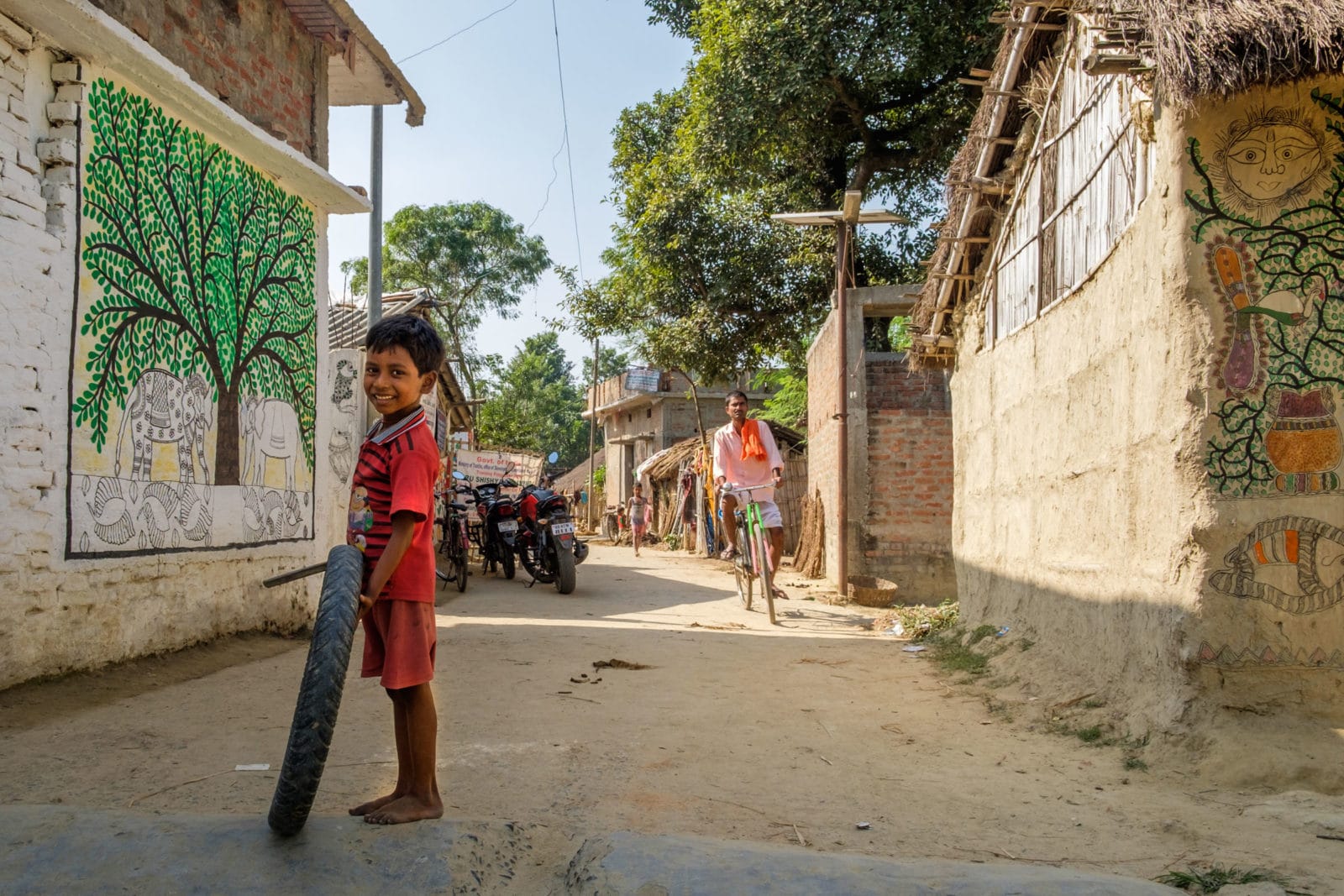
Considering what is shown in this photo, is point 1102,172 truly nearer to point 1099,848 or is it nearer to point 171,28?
point 1099,848

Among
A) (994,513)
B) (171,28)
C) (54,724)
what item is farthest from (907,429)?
(54,724)

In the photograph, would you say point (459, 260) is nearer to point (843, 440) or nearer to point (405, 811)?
point (843, 440)

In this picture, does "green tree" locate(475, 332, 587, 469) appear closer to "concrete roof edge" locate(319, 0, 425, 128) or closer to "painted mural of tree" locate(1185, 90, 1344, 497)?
"concrete roof edge" locate(319, 0, 425, 128)

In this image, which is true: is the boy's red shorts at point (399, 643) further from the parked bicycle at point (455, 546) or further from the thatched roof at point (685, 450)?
the thatched roof at point (685, 450)

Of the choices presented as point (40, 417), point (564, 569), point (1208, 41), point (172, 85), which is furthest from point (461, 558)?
point (1208, 41)

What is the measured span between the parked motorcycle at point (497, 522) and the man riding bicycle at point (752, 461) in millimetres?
3774

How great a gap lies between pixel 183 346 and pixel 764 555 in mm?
4843

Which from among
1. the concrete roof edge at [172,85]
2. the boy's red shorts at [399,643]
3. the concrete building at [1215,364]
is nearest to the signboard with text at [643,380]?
the concrete roof edge at [172,85]

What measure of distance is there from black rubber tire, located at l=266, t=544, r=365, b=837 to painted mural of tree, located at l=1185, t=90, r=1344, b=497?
3075 millimetres

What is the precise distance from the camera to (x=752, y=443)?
896 centimetres

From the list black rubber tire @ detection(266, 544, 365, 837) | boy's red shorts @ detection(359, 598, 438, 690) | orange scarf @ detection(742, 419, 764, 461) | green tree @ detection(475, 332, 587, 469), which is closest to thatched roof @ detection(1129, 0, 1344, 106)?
boy's red shorts @ detection(359, 598, 438, 690)

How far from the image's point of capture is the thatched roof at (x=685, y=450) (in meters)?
22.8

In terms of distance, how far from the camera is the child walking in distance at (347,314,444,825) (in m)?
2.83

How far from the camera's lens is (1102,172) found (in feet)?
16.1
